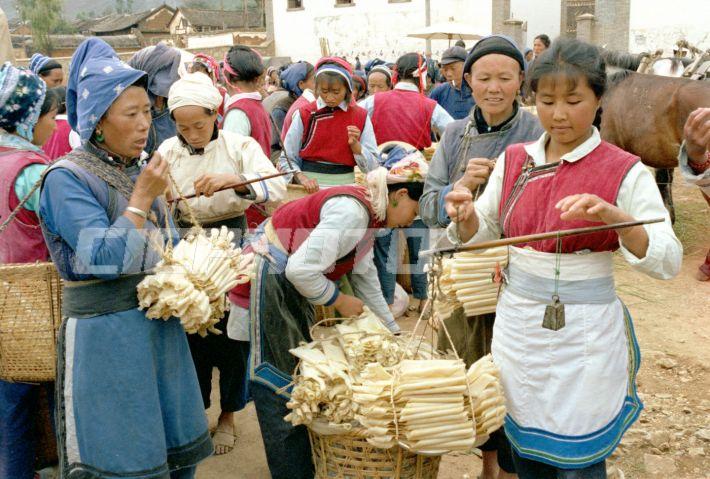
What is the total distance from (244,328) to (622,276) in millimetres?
→ 4310

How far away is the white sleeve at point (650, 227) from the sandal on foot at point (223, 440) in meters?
2.56

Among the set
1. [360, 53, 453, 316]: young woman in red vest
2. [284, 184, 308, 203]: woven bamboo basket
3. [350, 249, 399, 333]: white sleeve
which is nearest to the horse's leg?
[360, 53, 453, 316]: young woman in red vest

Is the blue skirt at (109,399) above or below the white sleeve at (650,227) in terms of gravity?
below

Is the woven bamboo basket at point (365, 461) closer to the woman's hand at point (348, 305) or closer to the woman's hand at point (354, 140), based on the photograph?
the woman's hand at point (348, 305)

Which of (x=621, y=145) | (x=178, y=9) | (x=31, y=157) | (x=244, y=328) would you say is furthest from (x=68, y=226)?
(x=178, y=9)

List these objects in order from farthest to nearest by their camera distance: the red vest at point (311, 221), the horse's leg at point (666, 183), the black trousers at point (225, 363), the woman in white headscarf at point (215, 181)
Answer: the horse's leg at point (666, 183), the black trousers at point (225, 363), the woman in white headscarf at point (215, 181), the red vest at point (311, 221)

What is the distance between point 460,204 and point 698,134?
2.81ft

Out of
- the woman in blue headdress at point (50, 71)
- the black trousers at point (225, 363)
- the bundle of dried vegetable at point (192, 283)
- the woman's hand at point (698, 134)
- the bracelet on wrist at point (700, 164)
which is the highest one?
the woman in blue headdress at point (50, 71)

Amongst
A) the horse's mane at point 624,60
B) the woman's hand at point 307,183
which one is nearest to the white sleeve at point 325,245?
the woman's hand at point 307,183

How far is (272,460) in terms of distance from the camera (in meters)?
3.11

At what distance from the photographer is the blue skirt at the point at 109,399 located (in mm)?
2326

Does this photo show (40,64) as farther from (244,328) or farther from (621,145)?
(621,145)

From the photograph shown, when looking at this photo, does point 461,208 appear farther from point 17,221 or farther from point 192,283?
point 17,221

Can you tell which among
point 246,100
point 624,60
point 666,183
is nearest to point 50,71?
point 246,100
